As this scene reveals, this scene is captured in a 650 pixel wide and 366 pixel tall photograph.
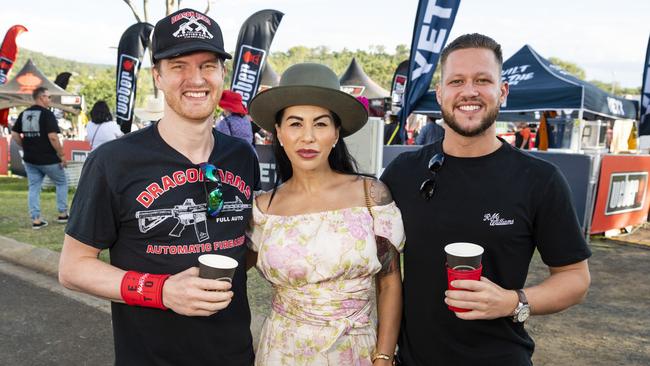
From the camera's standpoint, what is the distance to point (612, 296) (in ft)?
17.0

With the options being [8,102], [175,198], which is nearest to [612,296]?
[175,198]

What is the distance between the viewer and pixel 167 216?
75.7 inches

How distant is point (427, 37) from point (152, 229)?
6.21m

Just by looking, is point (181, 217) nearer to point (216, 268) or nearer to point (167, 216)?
point (167, 216)

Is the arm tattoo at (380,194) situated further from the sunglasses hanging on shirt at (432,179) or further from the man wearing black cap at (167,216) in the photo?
the man wearing black cap at (167,216)

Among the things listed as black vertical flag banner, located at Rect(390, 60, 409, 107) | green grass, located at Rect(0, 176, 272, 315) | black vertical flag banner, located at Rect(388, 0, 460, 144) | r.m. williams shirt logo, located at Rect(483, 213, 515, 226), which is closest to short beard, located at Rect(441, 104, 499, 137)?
r.m. williams shirt logo, located at Rect(483, 213, 515, 226)

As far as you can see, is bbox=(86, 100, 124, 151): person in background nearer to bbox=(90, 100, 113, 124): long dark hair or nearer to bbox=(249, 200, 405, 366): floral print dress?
bbox=(90, 100, 113, 124): long dark hair

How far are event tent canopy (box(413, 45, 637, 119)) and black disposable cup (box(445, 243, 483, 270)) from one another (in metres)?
7.43

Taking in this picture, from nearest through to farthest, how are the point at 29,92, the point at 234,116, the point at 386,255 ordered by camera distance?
the point at 386,255
the point at 234,116
the point at 29,92

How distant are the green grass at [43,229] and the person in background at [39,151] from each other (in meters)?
0.35

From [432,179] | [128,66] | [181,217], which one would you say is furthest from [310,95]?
[128,66]

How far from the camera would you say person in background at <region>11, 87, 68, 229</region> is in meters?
7.99

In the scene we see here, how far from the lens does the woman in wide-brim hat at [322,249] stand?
82.7 inches

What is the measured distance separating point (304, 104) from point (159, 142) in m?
0.63
